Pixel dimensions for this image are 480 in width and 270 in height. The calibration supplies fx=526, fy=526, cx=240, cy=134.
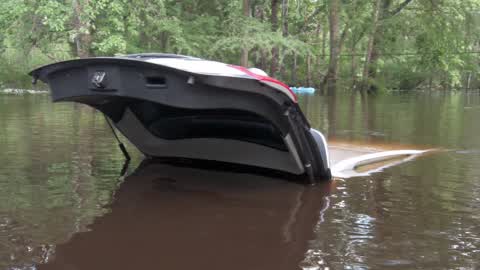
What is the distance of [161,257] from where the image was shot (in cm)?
301

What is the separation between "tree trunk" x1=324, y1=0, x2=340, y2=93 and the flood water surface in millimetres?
24820

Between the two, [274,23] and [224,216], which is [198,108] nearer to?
[224,216]

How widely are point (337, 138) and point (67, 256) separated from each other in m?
6.85

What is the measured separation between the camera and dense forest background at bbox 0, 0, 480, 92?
2161cm

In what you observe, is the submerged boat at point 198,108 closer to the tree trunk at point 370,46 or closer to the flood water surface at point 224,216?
the flood water surface at point 224,216

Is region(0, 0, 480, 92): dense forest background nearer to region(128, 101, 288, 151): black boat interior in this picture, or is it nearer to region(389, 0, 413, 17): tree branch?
region(389, 0, 413, 17): tree branch

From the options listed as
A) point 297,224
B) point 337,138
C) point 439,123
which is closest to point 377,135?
point 337,138

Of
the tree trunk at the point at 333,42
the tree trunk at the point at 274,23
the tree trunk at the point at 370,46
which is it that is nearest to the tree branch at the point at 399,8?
the tree trunk at the point at 370,46

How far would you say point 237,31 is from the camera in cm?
2486

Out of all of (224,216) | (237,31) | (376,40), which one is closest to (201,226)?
(224,216)

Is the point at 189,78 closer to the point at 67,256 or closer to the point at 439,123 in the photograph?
the point at 67,256

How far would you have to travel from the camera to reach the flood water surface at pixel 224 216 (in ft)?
9.96

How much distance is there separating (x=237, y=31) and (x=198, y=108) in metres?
21.2

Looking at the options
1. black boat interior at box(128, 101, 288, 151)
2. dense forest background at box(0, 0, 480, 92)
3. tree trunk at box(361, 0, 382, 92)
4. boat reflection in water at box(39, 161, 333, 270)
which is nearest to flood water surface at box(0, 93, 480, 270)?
boat reflection in water at box(39, 161, 333, 270)
